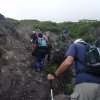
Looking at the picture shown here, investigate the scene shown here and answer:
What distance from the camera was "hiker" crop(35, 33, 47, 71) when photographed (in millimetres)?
17531

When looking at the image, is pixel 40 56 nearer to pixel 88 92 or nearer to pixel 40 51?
pixel 40 51

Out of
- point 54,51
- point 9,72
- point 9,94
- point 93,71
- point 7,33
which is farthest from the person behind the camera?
point 7,33

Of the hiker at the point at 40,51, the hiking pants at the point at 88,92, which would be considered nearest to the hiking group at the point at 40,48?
the hiker at the point at 40,51

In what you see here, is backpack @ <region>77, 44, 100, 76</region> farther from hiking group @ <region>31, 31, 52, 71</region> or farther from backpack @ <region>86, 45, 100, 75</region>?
hiking group @ <region>31, 31, 52, 71</region>

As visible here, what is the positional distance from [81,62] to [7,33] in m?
14.6

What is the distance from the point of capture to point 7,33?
21.0m

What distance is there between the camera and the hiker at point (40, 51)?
1753 centimetres

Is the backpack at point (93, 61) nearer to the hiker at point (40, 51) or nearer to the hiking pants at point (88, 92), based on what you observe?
the hiking pants at point (88, 92)

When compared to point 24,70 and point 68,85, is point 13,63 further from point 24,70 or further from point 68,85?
point 68,85

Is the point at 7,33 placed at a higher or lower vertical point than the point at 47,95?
higher

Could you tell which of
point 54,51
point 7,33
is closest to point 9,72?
point 54,51

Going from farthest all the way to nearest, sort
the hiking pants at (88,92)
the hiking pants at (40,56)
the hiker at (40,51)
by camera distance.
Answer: the hiking pants at (40,56)
the hiker at (40,51)
the hiking pants at (88,92)

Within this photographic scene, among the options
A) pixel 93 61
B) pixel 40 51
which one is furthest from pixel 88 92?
pixel 40 51

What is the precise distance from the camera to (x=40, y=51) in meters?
17.8
